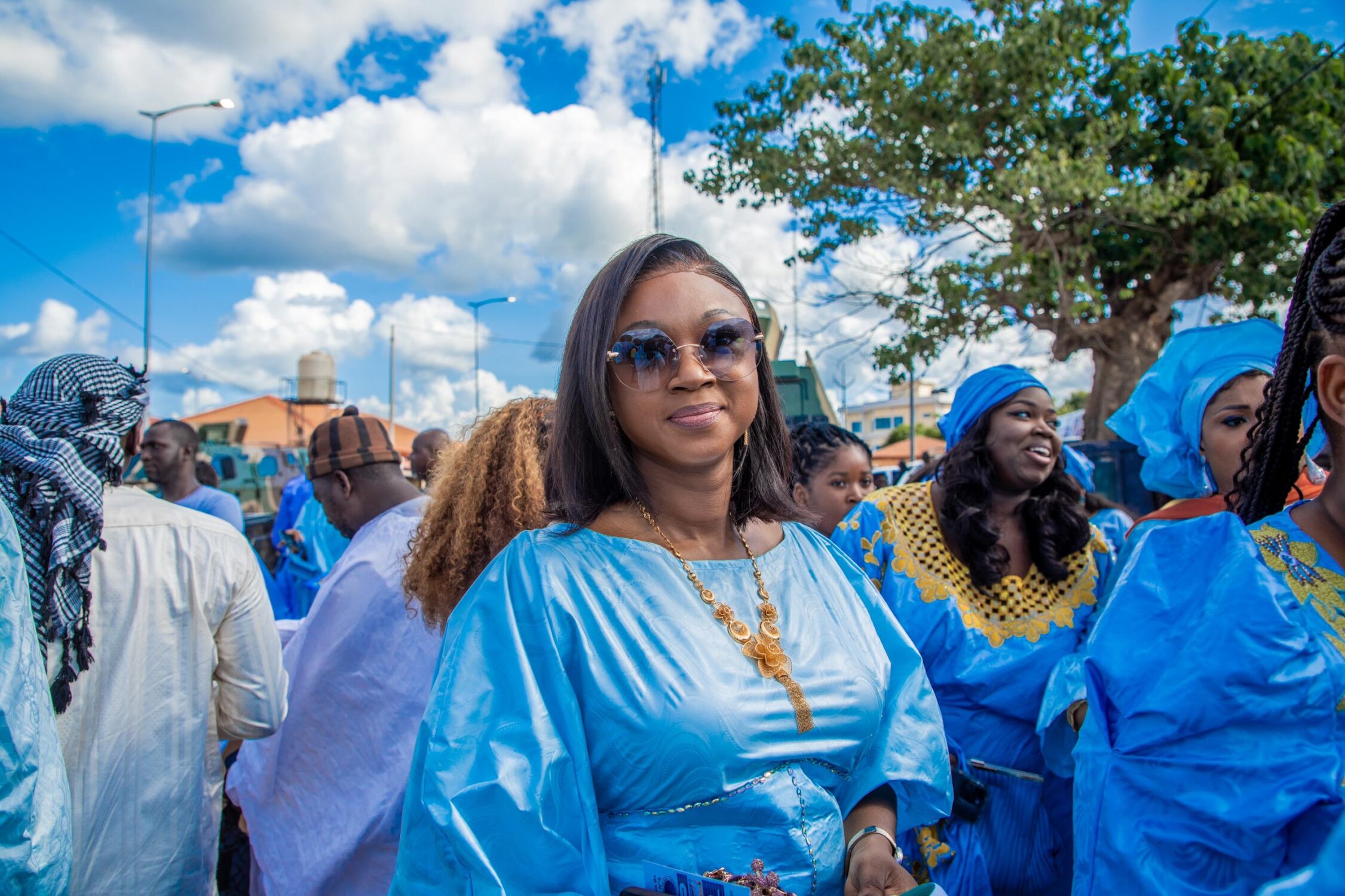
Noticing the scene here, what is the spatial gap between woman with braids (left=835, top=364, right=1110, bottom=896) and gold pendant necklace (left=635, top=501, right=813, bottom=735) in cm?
122

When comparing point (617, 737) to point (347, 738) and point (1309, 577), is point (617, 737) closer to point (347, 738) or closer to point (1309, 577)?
point (1309, 577)

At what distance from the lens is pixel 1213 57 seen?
33.7 ft

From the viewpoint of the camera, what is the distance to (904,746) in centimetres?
171

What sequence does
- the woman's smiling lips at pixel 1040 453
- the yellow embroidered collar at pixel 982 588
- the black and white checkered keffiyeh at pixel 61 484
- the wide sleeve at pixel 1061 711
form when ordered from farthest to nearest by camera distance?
the woman's smiling lips at pixel 1040 453 → the yellow embroidered collar at pixel 982 588 → the wide sleeve at pixel 1061 711 → the black and white checkered keffiyeh at pixel 61 484

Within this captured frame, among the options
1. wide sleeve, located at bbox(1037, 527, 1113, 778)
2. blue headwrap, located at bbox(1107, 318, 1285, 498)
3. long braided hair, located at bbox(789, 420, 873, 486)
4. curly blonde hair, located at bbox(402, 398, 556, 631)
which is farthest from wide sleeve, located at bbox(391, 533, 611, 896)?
long braided hair, located at bbox(789, 420, 873, 486)

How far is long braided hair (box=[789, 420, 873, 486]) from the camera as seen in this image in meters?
4.48

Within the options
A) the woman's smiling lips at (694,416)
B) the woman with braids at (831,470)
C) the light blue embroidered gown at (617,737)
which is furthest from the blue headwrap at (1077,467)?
the woman's smiling lips at (694,416)

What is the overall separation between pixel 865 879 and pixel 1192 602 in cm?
71

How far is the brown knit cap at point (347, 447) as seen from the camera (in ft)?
10.3

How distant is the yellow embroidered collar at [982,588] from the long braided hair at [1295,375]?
42.1 inches

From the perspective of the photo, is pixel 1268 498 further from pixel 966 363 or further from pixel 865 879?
pixel 966 363

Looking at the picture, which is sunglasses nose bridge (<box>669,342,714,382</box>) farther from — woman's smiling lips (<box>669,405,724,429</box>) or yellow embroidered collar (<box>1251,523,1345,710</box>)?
yellow embroidered collar (<box>1251,523,1345,710</box>)

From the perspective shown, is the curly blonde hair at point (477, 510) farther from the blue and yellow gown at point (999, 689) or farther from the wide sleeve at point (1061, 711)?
the wide sleeve at point (1061, 711)

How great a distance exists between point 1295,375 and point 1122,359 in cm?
1112
